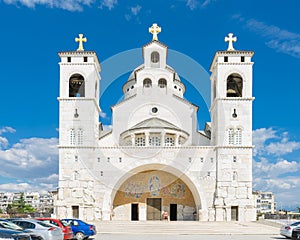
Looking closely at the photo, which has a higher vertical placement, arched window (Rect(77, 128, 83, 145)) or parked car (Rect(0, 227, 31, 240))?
arched window (Rect(77, 128, 83, 145))

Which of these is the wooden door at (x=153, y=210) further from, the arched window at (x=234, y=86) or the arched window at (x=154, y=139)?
the arched window at (x=234, y=86)

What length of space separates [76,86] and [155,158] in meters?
11.5

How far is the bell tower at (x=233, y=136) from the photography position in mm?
41344

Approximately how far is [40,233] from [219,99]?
29028mm

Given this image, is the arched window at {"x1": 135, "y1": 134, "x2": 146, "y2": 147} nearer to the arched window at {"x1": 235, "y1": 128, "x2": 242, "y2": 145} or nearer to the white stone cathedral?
the white stone cathedral

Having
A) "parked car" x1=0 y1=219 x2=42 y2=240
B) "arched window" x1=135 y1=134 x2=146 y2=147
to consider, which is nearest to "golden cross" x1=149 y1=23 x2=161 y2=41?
"arched window" x1=135 y1=134 x2=146 y2=147

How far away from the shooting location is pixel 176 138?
4522cm

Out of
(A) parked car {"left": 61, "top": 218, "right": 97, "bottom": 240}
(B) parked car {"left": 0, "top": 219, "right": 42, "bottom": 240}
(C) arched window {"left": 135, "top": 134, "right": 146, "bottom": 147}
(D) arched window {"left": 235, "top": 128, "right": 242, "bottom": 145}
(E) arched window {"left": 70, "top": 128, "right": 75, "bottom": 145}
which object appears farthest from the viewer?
(C) arched window {"left": 135, "top": 134, "right": 146, "bottom": 147}

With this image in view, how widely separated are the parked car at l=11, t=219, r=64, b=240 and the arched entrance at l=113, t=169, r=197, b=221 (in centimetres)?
2688

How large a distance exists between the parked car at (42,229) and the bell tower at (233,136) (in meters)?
25.6

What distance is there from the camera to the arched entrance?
44938 mm

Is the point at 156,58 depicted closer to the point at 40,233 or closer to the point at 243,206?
the point at 243,206

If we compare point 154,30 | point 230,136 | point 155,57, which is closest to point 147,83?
point 155,57

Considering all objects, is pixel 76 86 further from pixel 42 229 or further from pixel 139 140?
pixel 42 229
